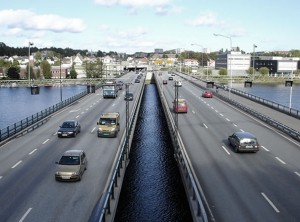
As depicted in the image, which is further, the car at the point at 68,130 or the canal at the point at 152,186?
the car at the point at 68,130

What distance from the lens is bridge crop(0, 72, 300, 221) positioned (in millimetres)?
20312

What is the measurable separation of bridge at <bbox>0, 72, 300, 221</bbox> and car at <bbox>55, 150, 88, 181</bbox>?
0.61 metres

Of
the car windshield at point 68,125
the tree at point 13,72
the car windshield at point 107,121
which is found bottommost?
the car windshield at point 68,125

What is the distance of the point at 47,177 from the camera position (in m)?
A: 26.3

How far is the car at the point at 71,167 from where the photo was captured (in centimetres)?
2488

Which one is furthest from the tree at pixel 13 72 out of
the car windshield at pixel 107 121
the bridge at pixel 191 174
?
the car windshield at pixel 107 121

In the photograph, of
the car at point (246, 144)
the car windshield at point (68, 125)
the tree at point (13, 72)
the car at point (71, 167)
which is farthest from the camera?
the tree at point (13, 72)

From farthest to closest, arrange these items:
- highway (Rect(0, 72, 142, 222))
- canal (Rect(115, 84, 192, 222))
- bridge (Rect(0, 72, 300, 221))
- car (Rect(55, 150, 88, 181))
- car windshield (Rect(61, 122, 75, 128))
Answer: car windshield (Rect(61, 122, 75, 128)) → canal (Rect(115, 84, 192, 222)) → car (Rect(55, 150, 88, 181)) → highway (Rect(0, 72, 142, 222)) → bridge (Rect(0, 72, 300, 221))

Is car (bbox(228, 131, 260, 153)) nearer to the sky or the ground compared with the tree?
nearer to the ground

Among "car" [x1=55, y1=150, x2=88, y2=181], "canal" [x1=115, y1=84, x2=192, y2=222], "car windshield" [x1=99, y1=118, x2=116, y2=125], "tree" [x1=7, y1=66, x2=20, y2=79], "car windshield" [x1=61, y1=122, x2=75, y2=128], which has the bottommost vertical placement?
"canal" [x1=115, y1=84, x2=192, y2=222]

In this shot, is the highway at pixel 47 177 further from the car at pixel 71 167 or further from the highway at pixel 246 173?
the highway at pixel 246 173

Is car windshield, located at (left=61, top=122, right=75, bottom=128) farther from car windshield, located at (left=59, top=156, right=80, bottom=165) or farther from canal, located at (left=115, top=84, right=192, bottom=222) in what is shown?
car windshield, located at (left=59, top=156, right=80, bottom=165)

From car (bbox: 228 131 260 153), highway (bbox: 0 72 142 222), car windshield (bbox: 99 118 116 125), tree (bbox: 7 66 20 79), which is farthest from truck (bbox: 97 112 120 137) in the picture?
tree (bbox: 7 66 20 79)

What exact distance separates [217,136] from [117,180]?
17477 millimetres
